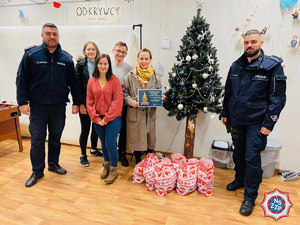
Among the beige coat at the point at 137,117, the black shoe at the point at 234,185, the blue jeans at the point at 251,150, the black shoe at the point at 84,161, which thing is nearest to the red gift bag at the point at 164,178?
the beige coat at the point at 137,117

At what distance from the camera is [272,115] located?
185cm

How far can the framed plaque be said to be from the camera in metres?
2.40

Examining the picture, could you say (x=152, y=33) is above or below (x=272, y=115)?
above

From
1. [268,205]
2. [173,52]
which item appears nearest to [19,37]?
[173,52]

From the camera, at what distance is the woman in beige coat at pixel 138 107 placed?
8.00 ft

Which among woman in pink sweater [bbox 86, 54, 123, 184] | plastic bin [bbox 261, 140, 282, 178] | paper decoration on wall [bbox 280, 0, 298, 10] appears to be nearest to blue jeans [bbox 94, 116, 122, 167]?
woman in pink sweater [bbox 86, 54, 123, 184]

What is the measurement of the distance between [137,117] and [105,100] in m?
0.44

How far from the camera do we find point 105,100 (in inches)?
90.0

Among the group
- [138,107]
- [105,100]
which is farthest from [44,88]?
[138,107]

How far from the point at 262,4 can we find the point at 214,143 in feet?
5.77

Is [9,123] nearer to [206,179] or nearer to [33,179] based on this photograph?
[33,179]

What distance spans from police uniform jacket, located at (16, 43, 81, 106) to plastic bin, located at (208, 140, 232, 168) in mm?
1951

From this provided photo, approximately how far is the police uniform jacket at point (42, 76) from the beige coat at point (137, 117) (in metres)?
0.68

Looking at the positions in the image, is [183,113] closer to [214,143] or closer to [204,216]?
[214,143]
